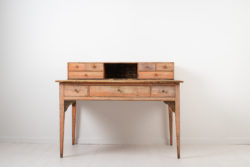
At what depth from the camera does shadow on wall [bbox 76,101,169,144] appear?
250 cm

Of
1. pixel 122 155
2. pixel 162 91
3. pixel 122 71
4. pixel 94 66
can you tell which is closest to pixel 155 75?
pixel 162 91

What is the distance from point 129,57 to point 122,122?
0.90 metres

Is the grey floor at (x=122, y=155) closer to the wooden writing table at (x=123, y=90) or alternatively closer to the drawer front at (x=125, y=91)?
the wooden writing table at (x=123, y=90)

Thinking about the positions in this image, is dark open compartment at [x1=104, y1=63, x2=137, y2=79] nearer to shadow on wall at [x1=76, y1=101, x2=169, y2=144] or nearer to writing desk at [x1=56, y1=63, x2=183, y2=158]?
shadow on wall at [x1=76, y1=101, x2=169, y2=144]

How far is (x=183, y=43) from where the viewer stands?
8.16ft

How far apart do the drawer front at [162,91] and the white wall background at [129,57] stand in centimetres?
60

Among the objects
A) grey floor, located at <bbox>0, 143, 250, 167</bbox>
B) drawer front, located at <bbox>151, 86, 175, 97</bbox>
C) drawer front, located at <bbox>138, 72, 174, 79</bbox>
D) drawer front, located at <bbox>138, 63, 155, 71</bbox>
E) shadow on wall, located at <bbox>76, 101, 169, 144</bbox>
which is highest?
drawer front, located at <bbox>138, 63, 155, 71</bbox>

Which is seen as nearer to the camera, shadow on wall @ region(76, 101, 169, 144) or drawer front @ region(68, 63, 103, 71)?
drawer front @ region(68, 63, 103, 71)

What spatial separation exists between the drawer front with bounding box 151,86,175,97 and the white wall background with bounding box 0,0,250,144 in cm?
60

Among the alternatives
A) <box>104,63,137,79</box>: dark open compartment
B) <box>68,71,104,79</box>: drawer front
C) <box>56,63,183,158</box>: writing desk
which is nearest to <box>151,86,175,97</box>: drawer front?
<box>56,63,183,158</box>: writing desk

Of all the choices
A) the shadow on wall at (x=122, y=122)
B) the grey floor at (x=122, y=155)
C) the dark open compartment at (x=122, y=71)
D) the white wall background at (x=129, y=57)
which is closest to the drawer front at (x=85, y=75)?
the dark open compartment at (x=122, y=71)

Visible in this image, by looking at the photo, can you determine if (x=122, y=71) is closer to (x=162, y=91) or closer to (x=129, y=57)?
(x=129, y=57)

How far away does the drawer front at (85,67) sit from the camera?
221cm
